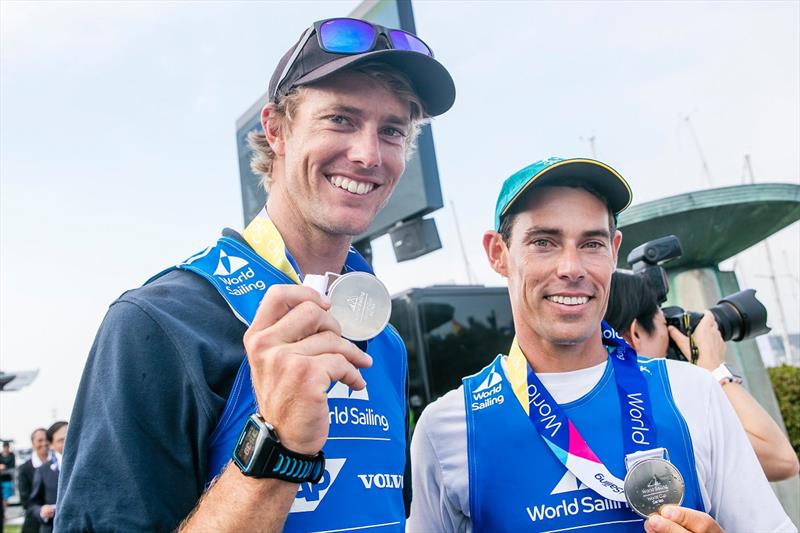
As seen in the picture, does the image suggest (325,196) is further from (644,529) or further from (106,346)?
(644,529)

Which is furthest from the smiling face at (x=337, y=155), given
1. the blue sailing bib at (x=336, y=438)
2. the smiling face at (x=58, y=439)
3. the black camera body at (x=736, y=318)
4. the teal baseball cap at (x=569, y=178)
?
the smiling face at (x=58, y=439)

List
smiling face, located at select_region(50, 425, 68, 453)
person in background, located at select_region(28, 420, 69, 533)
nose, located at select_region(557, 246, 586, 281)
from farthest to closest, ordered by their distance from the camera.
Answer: person in background, located at select_region(28, 420, 69, 533) < smiling face, located at select_region(50, 425, 68, 453) < nose, located at select_region(557, 246, 586, 281)

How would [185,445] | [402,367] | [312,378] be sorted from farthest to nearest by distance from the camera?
[402,367] → [185,445] → [312,378]

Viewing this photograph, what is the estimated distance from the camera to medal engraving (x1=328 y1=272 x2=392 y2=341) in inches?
53.3

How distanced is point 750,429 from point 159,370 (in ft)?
8.14

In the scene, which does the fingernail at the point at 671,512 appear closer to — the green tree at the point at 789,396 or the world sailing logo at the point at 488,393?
the world sailing logo at the point at 488,393

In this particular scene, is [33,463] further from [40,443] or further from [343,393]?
[343,393]

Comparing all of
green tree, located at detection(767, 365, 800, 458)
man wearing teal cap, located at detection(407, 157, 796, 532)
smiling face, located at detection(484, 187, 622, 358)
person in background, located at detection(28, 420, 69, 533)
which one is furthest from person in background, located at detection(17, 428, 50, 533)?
green tree, located at detection(767, 365, 800, 458)

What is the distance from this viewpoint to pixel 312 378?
114 centimetres

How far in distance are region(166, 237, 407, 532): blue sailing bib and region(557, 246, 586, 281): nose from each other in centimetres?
75

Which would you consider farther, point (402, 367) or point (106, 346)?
point (402, 367)

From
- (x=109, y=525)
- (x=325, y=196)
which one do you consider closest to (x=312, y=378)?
(x=109, y=525)

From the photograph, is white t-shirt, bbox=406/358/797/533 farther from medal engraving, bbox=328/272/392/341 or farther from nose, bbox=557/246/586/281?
medal engraving, bbox=328/272/392/341

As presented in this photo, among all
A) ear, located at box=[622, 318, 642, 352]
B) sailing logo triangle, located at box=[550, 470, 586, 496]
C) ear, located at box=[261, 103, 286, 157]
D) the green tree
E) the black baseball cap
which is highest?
the black baseball cap
